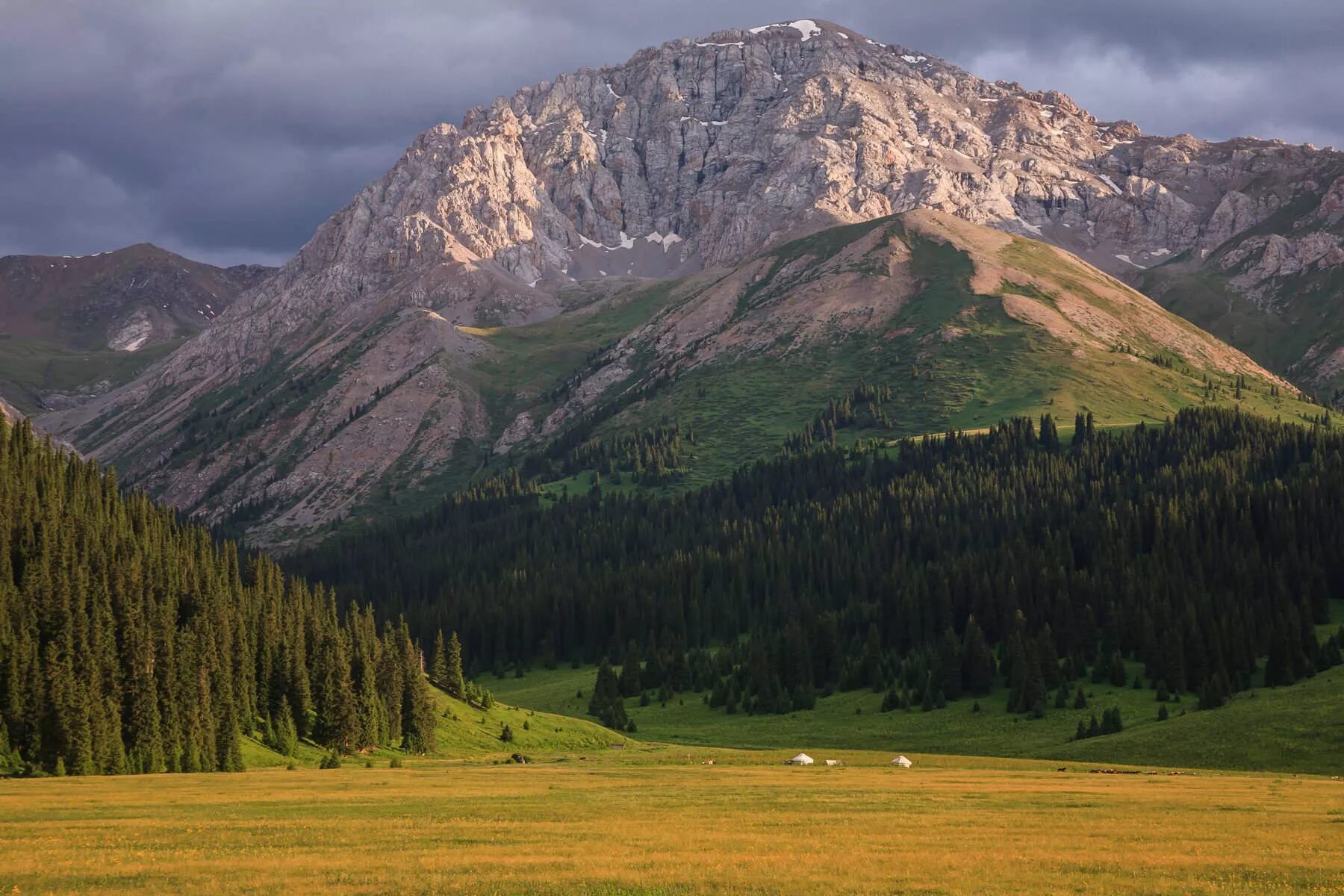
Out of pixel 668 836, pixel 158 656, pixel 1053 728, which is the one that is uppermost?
pixel 158 656

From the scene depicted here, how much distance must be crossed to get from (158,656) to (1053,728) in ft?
306

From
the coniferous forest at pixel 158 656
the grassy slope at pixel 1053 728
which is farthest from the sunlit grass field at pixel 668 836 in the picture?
the grassy slope at pixel 1053 728

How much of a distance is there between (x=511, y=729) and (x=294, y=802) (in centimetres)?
6680

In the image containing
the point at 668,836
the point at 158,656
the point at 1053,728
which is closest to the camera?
the point at 668,836

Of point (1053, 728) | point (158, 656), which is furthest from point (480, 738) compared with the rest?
point (1053, 728)

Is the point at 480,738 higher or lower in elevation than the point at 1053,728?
higher

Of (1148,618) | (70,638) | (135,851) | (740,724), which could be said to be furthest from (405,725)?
(1148,618)

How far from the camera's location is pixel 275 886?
3469cm

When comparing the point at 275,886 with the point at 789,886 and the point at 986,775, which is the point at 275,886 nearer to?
the point at 789,886

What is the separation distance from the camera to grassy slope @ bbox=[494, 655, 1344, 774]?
317 ft

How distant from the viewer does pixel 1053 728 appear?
130m

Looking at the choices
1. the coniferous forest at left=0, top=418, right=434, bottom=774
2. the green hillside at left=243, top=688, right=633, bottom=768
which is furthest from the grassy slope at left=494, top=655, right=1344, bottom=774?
the coniferous forest at left=0, top=418, right=434, bottom=774

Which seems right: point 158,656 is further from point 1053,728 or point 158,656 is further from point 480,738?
point 1053,728

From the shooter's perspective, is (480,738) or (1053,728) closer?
(480,738)
